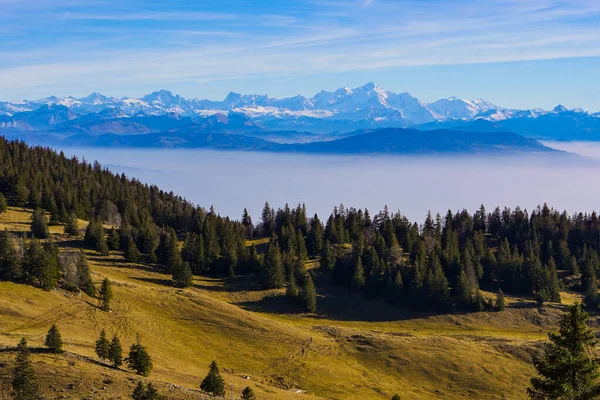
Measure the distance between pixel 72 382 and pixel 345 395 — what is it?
37416 mm

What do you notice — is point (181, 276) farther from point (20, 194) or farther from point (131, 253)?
point (20, 194)

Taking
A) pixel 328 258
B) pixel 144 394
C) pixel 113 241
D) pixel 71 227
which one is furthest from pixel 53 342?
pixel 328 258

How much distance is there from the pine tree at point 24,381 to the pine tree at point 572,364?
122 feet

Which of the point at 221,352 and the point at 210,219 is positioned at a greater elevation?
the point at 210,219

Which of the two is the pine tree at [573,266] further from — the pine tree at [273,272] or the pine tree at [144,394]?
the pine tree at [144,394]

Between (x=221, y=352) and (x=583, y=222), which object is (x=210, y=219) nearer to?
(x=221, y=352)

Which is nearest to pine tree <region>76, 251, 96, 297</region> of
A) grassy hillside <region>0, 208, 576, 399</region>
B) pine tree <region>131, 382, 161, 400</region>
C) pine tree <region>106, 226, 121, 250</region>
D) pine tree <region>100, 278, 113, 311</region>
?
pine tree <region>100, 278, 113, 311</region>

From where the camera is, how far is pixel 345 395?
70000mm

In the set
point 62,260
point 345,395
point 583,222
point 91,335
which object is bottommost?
point 345,395

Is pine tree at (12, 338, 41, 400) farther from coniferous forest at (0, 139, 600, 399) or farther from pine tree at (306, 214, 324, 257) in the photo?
pine tree at (306, 214, 324, 257)

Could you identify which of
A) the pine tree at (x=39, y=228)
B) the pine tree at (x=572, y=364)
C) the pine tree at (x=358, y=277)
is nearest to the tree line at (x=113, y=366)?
the pine tree at (x=572, y=364)

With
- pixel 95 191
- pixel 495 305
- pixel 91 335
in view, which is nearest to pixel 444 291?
pixel 495 305

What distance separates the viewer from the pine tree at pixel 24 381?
41031 millimetres

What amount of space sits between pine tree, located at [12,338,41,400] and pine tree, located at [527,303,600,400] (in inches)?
1470
